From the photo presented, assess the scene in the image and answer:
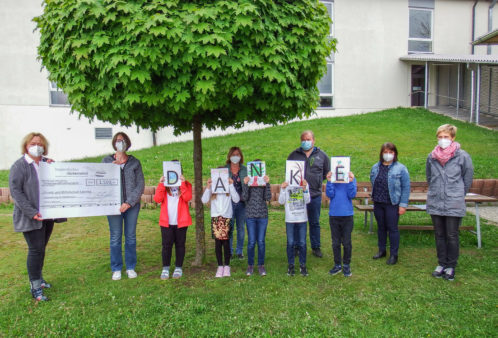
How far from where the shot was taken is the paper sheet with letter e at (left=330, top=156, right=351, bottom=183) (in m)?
5.49

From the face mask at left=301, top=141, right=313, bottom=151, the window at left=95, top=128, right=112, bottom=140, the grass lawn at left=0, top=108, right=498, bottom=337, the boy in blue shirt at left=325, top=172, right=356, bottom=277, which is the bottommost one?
the grass lawn at left=0, top=108, right=498, bottom=337

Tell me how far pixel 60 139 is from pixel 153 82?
1458cm

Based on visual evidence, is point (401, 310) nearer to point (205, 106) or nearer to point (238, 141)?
point (205, 106)

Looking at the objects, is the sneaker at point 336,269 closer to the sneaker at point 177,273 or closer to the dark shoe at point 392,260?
the dark shoe at point 392,260

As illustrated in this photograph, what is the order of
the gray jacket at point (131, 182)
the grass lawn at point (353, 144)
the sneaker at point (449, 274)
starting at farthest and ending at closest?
the grass lawn at point (353, 144) < the gray jacket at point (131, 182) < the sneaker at point (449, 274)

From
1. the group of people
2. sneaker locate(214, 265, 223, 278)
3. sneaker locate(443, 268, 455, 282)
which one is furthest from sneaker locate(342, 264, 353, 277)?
sneaker locate(214, 265, 223, 278)

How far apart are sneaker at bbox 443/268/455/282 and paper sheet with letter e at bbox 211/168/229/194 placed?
325cm

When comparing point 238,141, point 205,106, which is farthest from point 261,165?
point 238,141

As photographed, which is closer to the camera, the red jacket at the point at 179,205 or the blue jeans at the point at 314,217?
A: the red jacket at the point at 179,205

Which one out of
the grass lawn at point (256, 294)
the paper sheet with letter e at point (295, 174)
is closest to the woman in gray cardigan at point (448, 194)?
the grass lawn at point (256, 294)

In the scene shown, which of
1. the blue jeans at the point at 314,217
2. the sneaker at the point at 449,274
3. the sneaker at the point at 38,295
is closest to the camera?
the sneaker at the point at 38,295

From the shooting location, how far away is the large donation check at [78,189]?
5.06 metres

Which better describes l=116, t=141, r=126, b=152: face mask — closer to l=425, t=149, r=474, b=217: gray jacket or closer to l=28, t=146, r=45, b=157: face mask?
l=28, t=146, r=45, b=157: face mask

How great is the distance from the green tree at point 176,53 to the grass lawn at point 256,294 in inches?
89.8
